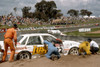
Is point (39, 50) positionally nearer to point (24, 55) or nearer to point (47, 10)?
point (24, 55)

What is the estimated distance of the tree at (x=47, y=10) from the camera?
74262 millimetres

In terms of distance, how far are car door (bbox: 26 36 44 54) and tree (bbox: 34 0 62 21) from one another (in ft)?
214

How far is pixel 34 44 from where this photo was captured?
8102mm

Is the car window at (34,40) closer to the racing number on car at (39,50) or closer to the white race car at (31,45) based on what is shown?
the white race car at (31,45)

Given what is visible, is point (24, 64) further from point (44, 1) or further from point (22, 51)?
point (44, 1)

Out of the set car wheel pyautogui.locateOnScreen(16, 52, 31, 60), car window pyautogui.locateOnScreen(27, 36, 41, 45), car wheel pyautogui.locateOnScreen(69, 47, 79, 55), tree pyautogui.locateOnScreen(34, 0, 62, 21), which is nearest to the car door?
car window pyautogui.locateOnScreen(27, 36, 41, 45)

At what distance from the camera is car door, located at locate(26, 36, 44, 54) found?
26.1 feet

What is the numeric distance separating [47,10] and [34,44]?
69.3 meters

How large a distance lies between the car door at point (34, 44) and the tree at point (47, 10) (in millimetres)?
65357

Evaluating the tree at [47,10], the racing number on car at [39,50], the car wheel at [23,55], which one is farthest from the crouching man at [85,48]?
the tree at [47,10]

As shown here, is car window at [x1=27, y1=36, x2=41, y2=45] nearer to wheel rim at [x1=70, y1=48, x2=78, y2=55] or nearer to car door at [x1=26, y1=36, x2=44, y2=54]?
car door at [x1=26, y1=36, x2=44, y2=54]

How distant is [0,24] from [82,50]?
33.7m

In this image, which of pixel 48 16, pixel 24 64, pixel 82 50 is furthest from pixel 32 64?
pixel 48 16

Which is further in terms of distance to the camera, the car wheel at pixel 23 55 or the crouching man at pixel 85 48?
the crouching man at pixel 85 48
